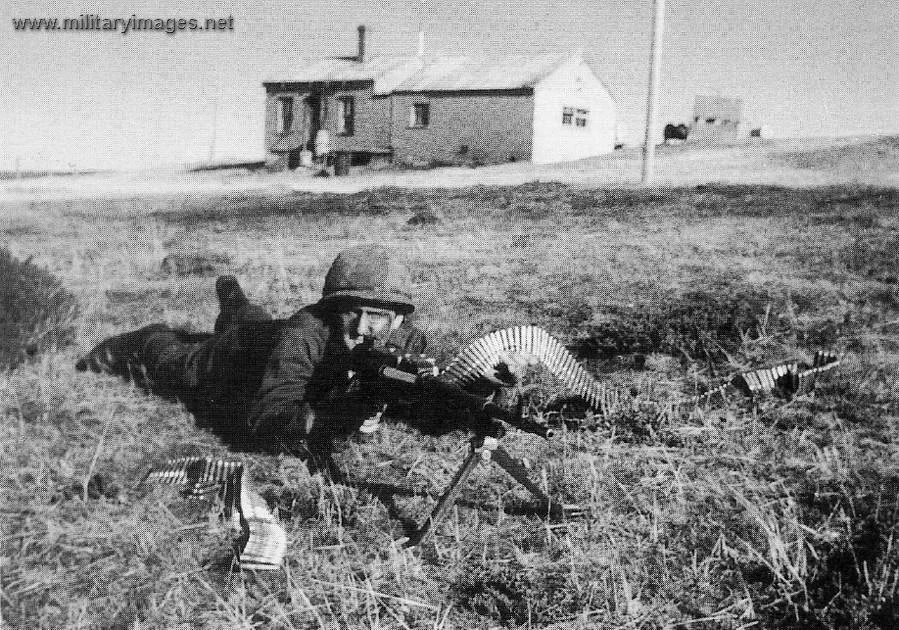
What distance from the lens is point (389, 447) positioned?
3.25 m

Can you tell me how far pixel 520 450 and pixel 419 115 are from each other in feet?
58.7

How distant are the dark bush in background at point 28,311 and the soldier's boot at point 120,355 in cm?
18

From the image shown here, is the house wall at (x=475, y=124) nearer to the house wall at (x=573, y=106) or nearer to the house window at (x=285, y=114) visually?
the house wall at (x=573, y=106)

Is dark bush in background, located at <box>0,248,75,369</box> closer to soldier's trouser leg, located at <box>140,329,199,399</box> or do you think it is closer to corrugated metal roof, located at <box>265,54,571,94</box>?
soldier's trouser leg, located at <box>140,329,199,399</box>

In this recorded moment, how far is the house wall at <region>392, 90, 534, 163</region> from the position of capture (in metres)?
19.0

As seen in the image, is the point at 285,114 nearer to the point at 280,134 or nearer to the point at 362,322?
the point at 280,134

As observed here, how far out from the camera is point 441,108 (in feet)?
62.9

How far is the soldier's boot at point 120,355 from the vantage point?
405 cm

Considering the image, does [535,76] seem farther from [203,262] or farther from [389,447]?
[389,447]

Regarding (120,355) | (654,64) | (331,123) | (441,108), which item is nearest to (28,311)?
(120,355)

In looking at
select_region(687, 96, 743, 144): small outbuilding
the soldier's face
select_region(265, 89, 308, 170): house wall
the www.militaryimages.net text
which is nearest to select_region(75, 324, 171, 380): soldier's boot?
the soldier's face

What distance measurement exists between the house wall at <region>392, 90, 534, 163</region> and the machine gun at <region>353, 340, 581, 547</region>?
670 inches

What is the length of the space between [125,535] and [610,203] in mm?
4431

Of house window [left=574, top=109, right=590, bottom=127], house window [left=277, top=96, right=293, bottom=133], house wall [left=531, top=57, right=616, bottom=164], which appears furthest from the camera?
house window [left=277, top=96, right=293, bottom=133]
